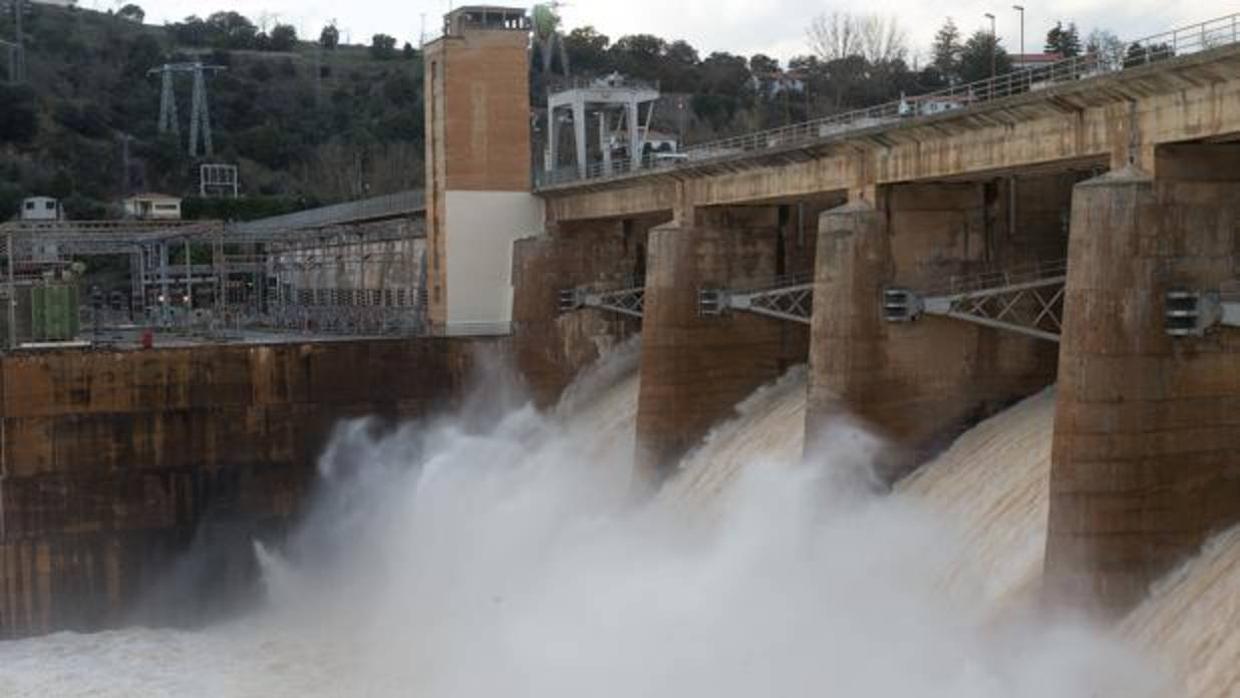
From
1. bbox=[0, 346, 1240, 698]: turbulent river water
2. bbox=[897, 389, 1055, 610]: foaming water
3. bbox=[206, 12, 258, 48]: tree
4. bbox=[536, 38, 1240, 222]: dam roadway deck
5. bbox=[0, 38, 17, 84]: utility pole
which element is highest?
bbox=[206, 12, 258, 48]: tree

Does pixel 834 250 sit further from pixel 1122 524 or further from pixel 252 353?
pixel 252 353

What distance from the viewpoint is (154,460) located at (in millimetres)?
31469

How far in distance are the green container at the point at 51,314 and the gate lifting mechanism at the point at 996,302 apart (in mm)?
19802

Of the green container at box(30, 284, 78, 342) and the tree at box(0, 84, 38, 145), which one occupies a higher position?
the tree at box(0, 84, 38, 145)

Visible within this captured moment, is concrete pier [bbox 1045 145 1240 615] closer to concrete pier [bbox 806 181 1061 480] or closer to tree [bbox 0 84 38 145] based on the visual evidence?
concrete pier [bbox 806 181 1061 480]

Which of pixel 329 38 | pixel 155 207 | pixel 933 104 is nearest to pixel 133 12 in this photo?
pixel 329 38

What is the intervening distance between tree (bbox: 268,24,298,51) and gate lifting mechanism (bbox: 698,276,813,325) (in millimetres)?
100962

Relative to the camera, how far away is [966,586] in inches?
738

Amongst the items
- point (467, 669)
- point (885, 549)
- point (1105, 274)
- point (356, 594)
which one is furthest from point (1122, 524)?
point (356, 594)

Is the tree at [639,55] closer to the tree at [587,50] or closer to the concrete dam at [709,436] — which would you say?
the tree at [587,50]

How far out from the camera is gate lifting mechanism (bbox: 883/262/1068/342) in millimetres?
22297

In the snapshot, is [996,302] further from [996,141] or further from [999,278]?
[996,141]

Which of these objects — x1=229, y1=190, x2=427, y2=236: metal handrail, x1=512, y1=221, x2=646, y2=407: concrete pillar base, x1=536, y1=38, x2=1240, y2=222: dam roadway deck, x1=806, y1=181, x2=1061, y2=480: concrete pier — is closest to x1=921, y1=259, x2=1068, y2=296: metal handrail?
x1=806, y1=181, x2=1061, y2=480: concrete pier

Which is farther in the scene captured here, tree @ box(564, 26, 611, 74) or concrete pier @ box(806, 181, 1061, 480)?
tree @ box(564, 26, 611, 74)
